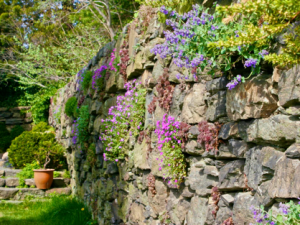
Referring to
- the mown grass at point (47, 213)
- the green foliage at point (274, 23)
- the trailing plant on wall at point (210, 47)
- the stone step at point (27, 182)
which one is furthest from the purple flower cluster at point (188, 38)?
the stone step at point (27, 182)

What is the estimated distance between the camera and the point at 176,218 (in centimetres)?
258

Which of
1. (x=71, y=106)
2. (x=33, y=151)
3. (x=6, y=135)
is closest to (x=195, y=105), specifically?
(x=71, y=106)

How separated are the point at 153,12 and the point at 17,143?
7.18 metres

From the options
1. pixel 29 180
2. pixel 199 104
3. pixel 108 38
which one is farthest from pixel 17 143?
pixel 199 104

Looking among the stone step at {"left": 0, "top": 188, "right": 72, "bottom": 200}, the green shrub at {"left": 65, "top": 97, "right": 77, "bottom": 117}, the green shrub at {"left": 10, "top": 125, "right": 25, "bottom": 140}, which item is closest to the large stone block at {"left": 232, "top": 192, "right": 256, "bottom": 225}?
the green shrub at {"left": 65, "top": 97, "right": 77, "bottom": 117}

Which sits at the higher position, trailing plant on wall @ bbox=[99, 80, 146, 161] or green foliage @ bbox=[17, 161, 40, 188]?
trailing plant on wall @ bbox=[99, 80, 146, 161]

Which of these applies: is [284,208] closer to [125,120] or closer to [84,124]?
[125,120]

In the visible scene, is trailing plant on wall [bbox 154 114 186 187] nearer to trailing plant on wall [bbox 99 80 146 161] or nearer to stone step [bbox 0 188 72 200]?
trailing plant on wall [bbox 99 80 146 161]

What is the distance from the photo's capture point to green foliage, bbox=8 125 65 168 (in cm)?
891

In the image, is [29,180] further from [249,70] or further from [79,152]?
[249,70]

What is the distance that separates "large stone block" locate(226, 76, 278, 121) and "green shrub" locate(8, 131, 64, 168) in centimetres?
780

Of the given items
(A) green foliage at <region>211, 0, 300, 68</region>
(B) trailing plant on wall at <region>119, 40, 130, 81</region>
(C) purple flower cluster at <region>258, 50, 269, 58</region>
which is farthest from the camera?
(B) trailing plant on wall at <region>119, 40, 130, 81</region>

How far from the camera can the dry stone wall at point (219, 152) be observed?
5.09 feet

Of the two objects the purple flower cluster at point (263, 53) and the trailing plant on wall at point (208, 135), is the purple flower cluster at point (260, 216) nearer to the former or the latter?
the trailing plant on wall at point (208, 135)
